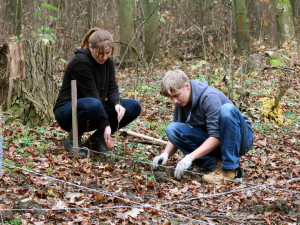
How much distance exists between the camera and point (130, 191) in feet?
11.5

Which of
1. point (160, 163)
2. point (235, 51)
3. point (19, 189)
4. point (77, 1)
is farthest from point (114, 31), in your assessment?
point (19, 189)

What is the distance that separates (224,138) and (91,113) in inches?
56.3

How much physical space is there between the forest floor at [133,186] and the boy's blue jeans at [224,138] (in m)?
0.21

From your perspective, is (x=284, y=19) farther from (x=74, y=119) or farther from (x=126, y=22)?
(x=74, y=119)

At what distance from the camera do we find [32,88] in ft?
18.3

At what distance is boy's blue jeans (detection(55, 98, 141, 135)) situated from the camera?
4.09 metres

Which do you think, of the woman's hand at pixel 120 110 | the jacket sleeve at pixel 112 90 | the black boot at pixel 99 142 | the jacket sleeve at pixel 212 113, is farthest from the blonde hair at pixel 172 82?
the black boot at pixel 99 142

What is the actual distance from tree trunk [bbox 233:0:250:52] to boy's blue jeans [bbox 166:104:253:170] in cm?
846

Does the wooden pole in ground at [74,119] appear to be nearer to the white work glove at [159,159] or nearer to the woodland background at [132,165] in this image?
the woodland background at [132,165]

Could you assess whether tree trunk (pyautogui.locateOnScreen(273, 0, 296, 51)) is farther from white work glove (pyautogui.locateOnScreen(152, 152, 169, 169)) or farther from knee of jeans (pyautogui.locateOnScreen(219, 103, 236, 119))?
white work glove (pyautogui.locateOnScreen(152, 152, 169, 169))

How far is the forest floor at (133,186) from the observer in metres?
2.90

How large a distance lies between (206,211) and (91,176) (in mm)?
1150

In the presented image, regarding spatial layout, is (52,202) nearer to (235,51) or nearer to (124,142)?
(124,142)

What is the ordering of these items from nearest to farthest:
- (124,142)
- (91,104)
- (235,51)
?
(91,104) → (124,142) → (235,51)
